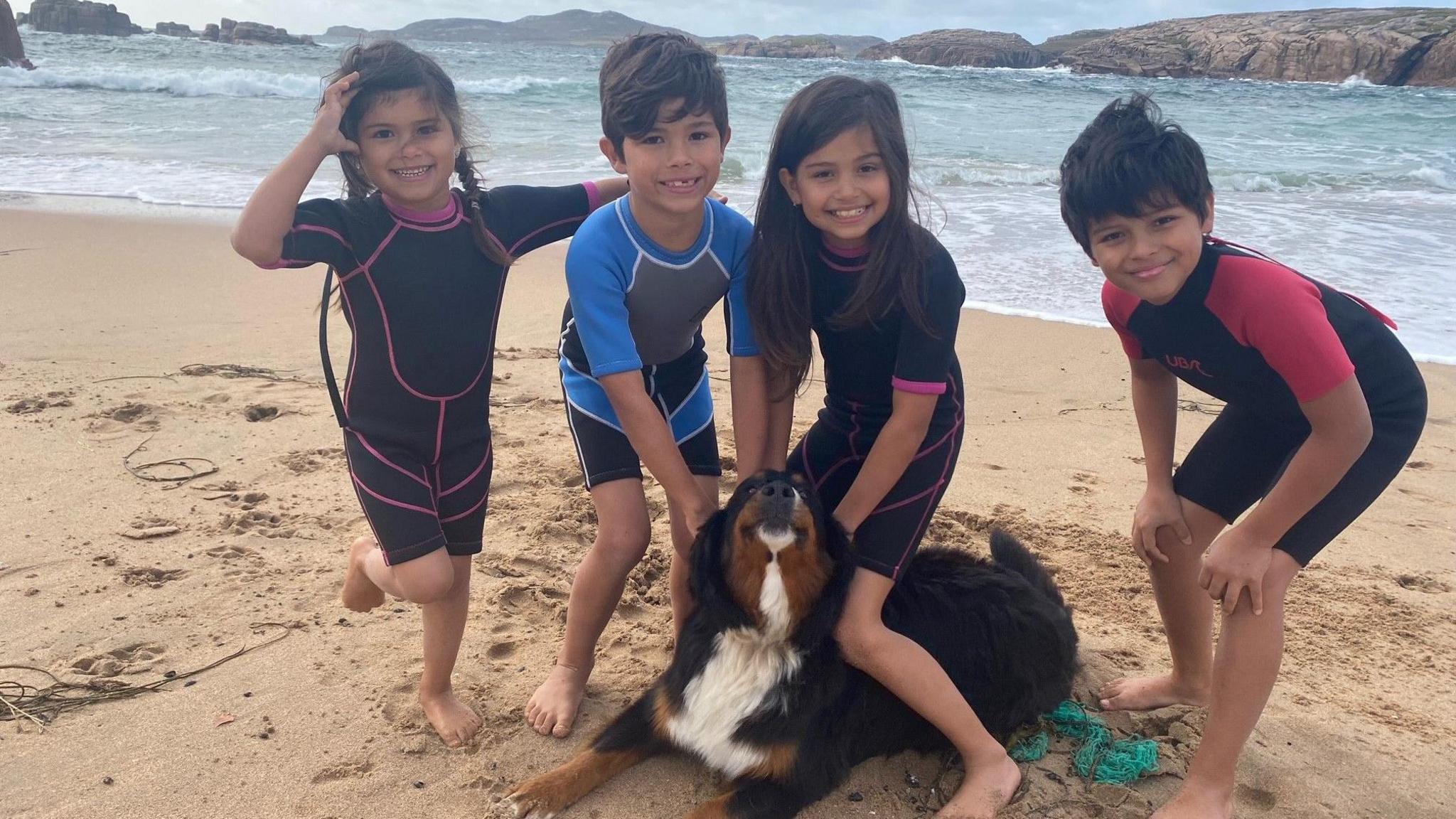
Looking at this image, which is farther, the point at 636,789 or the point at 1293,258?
the point at 1293,258

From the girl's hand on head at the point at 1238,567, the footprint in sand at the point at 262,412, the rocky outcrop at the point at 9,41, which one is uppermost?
the rocky outcrop at the point at 9,41

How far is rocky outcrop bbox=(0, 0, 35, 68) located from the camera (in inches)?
1042

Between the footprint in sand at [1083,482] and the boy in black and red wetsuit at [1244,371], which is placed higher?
the boy in black and red wetsuit at [1244,371]

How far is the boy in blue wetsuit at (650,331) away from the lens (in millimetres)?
2789

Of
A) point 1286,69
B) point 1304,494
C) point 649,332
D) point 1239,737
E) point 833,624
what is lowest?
point 1239,737

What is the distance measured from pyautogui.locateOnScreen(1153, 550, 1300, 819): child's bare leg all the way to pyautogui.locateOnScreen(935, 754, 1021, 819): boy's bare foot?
15.5 inches

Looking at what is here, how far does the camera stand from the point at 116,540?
12.3 feet

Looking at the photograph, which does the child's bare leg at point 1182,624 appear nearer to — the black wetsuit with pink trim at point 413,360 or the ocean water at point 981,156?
the ocean water at point 981,156

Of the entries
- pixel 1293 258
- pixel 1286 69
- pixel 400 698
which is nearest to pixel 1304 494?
pixel 400 698

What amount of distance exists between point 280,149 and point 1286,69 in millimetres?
48906

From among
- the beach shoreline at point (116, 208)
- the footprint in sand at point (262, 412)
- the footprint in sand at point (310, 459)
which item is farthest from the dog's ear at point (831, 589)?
the beach shoreline at point (116, 208)

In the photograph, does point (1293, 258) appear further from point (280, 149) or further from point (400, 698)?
point (280, 149)

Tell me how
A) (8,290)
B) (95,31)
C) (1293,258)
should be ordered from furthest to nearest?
(95,31)
(1293,258)
(8,290)

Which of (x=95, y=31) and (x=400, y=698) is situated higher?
(x=95, y=31)
